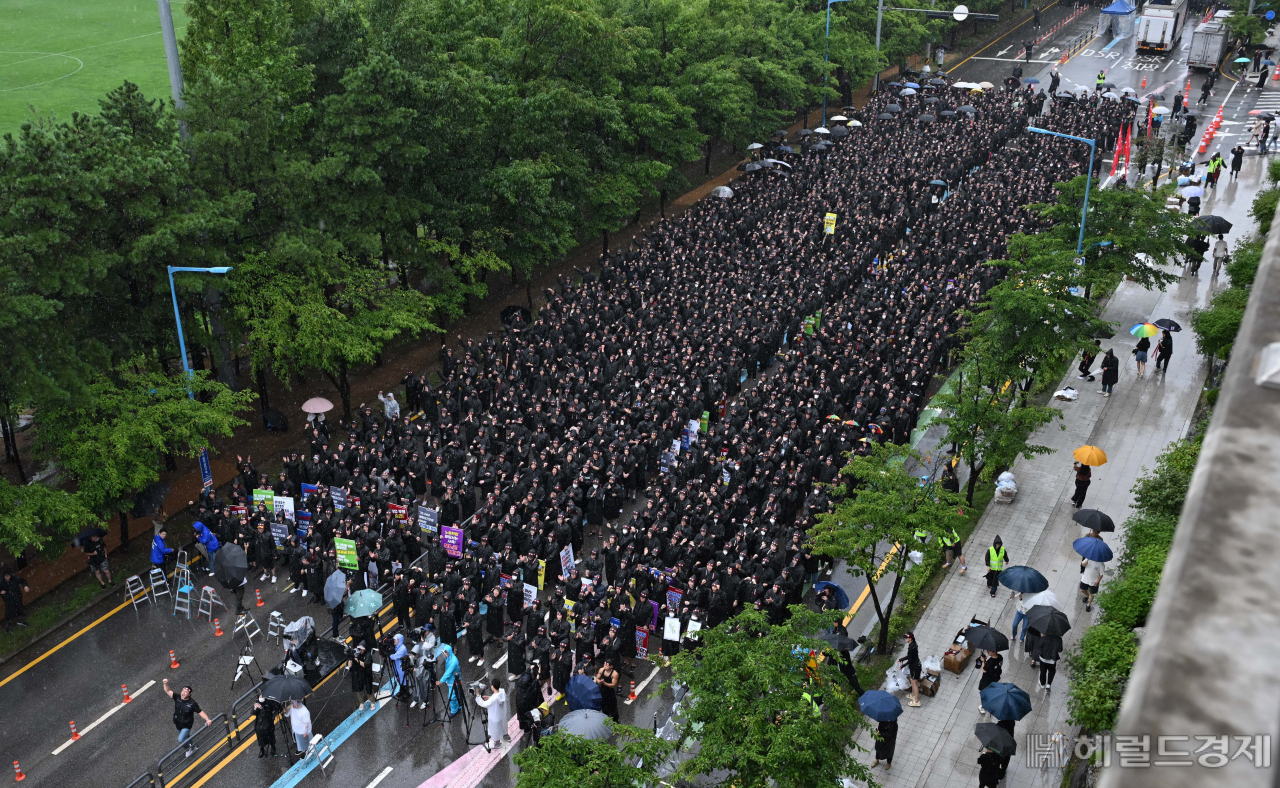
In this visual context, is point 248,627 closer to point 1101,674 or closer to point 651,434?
point 651,434

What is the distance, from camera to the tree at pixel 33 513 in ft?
71.2

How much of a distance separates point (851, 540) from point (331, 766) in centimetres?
993

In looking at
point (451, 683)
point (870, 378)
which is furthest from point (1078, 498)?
point (451, 683)

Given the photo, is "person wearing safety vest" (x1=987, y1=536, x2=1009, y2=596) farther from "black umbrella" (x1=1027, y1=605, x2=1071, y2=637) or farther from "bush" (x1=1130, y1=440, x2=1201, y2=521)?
"black umbrella" (x1=1027, y1=605, x2=1071, y2=637)

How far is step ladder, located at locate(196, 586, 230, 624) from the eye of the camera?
24.2 meters

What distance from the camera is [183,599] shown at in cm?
2486

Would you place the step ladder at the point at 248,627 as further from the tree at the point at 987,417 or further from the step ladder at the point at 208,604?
the tree at the point at 987,417

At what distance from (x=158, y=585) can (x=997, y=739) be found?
17.9m

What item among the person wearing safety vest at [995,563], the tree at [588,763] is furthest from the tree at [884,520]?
the tree at [588,763]

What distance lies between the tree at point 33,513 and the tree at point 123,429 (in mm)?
442

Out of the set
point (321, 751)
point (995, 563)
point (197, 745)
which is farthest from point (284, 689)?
point (995, 563)

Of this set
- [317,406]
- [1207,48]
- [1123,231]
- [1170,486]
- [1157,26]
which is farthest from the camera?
[1157,26]

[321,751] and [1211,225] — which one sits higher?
[1211,225]

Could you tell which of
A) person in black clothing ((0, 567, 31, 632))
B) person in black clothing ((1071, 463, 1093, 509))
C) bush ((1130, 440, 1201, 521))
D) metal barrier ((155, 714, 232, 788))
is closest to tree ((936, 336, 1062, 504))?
person in black clothing ((1071, 463, 1093, 509))
